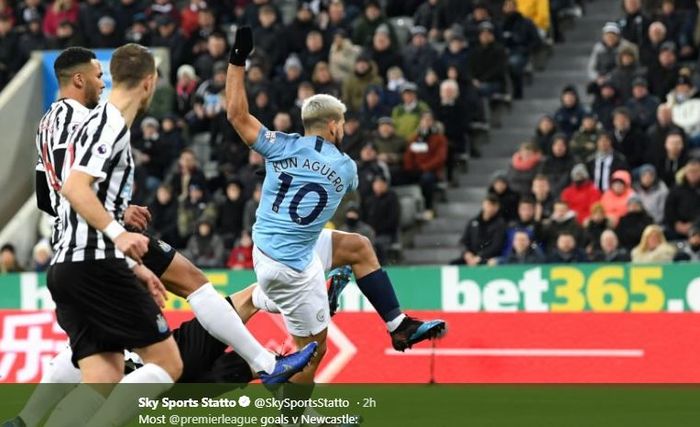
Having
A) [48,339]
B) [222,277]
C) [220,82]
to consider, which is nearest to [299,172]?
[48,339]

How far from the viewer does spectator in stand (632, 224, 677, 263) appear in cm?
1630

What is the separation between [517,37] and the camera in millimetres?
20438

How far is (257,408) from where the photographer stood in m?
10.9

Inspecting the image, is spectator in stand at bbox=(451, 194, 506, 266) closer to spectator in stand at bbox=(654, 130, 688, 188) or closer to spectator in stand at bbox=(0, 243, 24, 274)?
spectator in stand at bbox=(654, 130, 688, 188)

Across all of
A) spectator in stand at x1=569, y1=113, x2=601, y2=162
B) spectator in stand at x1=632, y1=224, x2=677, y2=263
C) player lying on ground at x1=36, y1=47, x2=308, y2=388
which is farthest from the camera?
spectator in stand at x1=569, y1=113, x2=601, y2=162

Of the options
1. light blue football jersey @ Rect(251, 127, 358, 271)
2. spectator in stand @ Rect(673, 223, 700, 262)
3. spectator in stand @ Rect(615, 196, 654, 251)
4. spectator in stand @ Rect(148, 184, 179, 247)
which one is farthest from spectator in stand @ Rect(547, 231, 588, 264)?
light blue football jersey @ Rect(251, 127, 358, 271)

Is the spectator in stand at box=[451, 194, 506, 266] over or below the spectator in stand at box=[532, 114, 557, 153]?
below

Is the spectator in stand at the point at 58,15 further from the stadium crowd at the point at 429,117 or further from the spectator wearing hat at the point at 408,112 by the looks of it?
the spectator wearing hat at the point at 408,112

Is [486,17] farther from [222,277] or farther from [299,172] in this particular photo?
[299,172]

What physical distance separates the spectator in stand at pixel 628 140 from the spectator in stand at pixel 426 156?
2.28 metres

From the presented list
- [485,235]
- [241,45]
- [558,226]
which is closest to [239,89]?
[241,45]

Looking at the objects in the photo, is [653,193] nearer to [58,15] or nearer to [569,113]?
[569,113]

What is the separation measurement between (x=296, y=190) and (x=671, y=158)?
29.9 feet

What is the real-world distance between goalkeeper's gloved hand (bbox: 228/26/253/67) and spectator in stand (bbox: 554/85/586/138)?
10137mm
